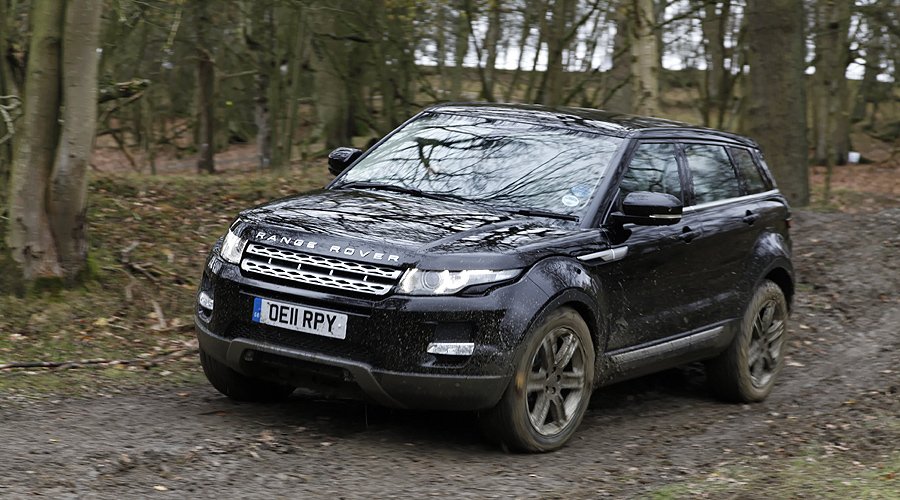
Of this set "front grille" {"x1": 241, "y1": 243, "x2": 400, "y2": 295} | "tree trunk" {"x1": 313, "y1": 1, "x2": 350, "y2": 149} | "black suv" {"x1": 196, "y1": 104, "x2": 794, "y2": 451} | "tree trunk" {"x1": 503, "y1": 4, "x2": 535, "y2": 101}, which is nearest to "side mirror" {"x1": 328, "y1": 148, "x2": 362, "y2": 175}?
"black suv" {"x1": 196, "y1": 104, "x2": 794, "y2": 451}

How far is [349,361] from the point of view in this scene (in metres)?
5.61

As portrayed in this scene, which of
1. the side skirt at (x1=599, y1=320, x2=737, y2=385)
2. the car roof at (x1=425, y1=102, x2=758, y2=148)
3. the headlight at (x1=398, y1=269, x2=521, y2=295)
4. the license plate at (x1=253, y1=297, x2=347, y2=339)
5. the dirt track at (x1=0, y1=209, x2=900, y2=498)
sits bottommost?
the dirt track at (x1=0, y1=209, x2=900, y2=498)

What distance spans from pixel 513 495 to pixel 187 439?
167 cm

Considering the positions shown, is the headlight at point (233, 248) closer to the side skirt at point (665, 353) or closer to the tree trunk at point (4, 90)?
the side skirt at point (665, 353)

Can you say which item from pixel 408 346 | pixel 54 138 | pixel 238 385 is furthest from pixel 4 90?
pixel 408 346

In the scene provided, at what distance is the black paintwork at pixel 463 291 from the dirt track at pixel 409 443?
0.38m

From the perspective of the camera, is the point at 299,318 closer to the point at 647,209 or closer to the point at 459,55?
the point at 647,209

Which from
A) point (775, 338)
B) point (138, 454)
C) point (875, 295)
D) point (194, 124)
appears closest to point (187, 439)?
point (138, 454)

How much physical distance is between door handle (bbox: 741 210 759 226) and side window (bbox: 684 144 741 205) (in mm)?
156

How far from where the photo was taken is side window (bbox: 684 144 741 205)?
758 cm

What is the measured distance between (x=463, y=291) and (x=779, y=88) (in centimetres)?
1098

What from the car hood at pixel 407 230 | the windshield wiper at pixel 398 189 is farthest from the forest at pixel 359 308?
the windshield wiper at pixel 398 189

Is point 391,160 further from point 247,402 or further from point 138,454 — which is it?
point 138,454

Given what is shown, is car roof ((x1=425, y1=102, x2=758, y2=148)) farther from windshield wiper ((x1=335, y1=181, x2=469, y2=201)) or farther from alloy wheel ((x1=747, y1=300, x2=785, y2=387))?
alloy wheel ((x1=747, y1=300, x2=785, y2=387))
